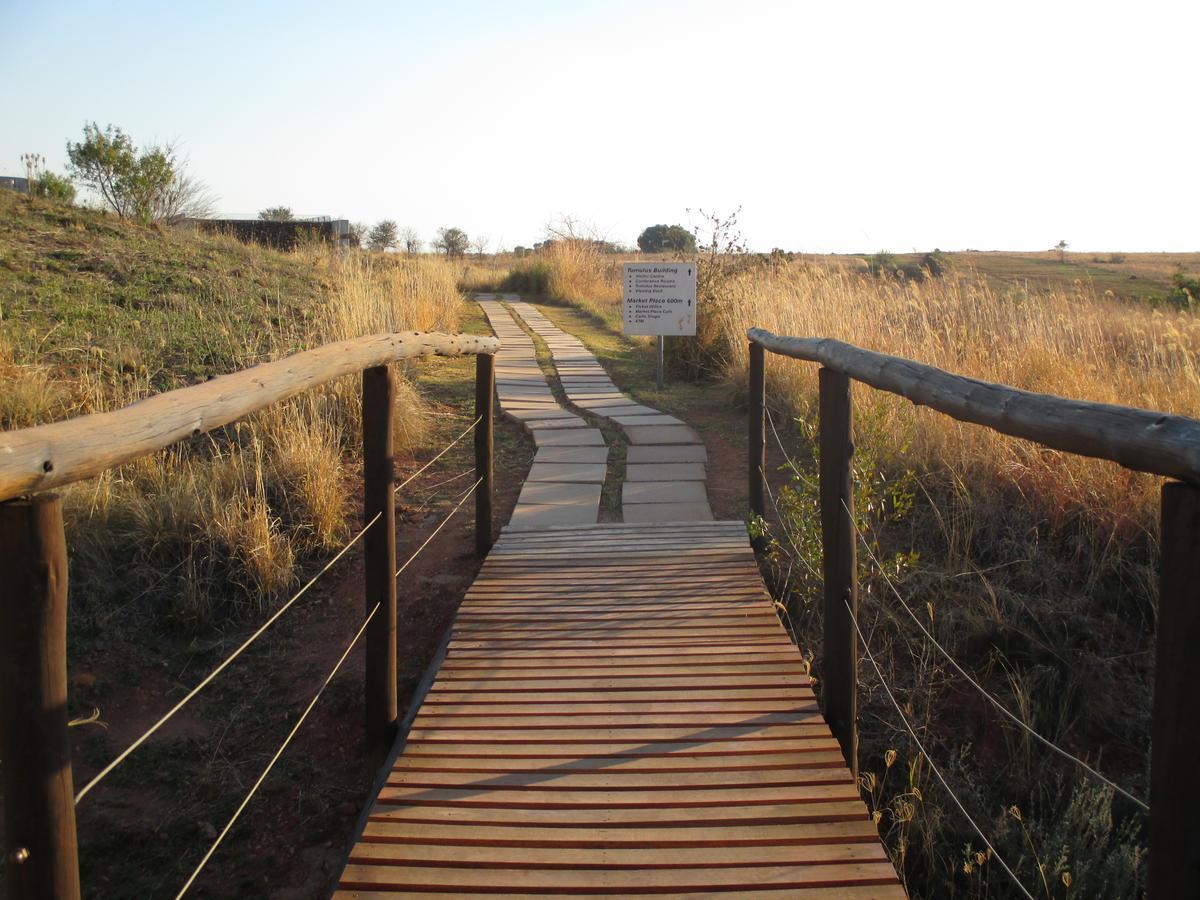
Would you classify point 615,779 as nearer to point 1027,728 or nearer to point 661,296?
point 1027,728

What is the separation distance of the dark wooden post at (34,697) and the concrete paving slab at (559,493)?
4.14m

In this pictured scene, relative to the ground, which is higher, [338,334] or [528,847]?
[338,334]

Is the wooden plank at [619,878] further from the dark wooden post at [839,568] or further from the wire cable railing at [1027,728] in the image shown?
the dark wooden post at [839,568]

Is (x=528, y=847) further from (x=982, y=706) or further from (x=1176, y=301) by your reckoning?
(x=1176, y=301)

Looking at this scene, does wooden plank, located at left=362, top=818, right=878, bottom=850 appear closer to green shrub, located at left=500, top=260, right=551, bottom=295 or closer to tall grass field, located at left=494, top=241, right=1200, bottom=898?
tall grass field, located at left=494, top=241, right=1200, bottom=898

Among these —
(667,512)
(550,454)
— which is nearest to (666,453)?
(550,454)

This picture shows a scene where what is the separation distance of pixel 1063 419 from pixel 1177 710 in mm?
500

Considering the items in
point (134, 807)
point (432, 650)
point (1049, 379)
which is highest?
point (1049, 379)

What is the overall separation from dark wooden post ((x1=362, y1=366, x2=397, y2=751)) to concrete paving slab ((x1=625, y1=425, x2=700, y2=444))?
3979mm

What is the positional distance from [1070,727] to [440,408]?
5.56 metres

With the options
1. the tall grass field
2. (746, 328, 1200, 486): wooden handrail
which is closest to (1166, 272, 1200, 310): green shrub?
the tall grass field

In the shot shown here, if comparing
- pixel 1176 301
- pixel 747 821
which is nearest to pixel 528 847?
pixel 747 821

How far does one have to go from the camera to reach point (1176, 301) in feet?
46.5

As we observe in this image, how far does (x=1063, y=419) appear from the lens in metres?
1.60
